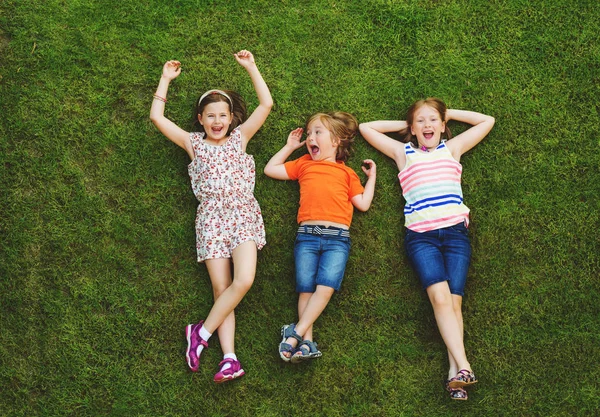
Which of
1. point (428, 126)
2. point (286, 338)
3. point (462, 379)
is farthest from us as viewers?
point (428, 126)

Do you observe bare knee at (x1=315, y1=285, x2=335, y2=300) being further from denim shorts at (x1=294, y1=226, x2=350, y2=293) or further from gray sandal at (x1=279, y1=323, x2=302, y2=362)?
gray sandal at (x1=279, y1=323, x2=302, y2=362)

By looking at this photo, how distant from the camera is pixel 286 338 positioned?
4391 millimetres

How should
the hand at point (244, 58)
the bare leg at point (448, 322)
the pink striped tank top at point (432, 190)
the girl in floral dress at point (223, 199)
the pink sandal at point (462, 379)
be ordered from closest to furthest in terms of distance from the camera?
the pink sandal at point (462, 379)
the bare leg at point (448, 322)
the girl in floral dress at point (223, 199)
the pink striped tank top at point (432, 190)
the hand at point (244, 58)

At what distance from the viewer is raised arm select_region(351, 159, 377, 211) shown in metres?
4.66

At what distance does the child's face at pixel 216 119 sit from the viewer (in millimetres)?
4566

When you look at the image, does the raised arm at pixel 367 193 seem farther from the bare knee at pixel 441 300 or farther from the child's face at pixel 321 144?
the bare knee at pixel 441 300

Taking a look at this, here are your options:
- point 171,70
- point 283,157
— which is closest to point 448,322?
point 283,157

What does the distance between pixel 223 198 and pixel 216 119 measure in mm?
633

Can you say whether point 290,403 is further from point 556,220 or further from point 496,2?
point 496,2

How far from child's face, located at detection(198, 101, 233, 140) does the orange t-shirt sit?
1.94ft

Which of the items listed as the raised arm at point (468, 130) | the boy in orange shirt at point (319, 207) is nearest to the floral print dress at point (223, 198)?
the boy in orange shirt at point (319, 207)

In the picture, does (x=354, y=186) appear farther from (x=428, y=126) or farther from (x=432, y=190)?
(x=428, y=126)

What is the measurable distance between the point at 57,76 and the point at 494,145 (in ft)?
12.5

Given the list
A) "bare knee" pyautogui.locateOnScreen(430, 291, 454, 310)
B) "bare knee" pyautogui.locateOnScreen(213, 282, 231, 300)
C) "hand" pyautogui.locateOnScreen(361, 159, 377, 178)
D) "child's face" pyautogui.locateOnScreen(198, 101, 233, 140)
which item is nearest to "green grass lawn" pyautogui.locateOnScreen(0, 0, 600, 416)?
"hand" pyautogui.locateOnScreen(361, 159, 377, 178)
